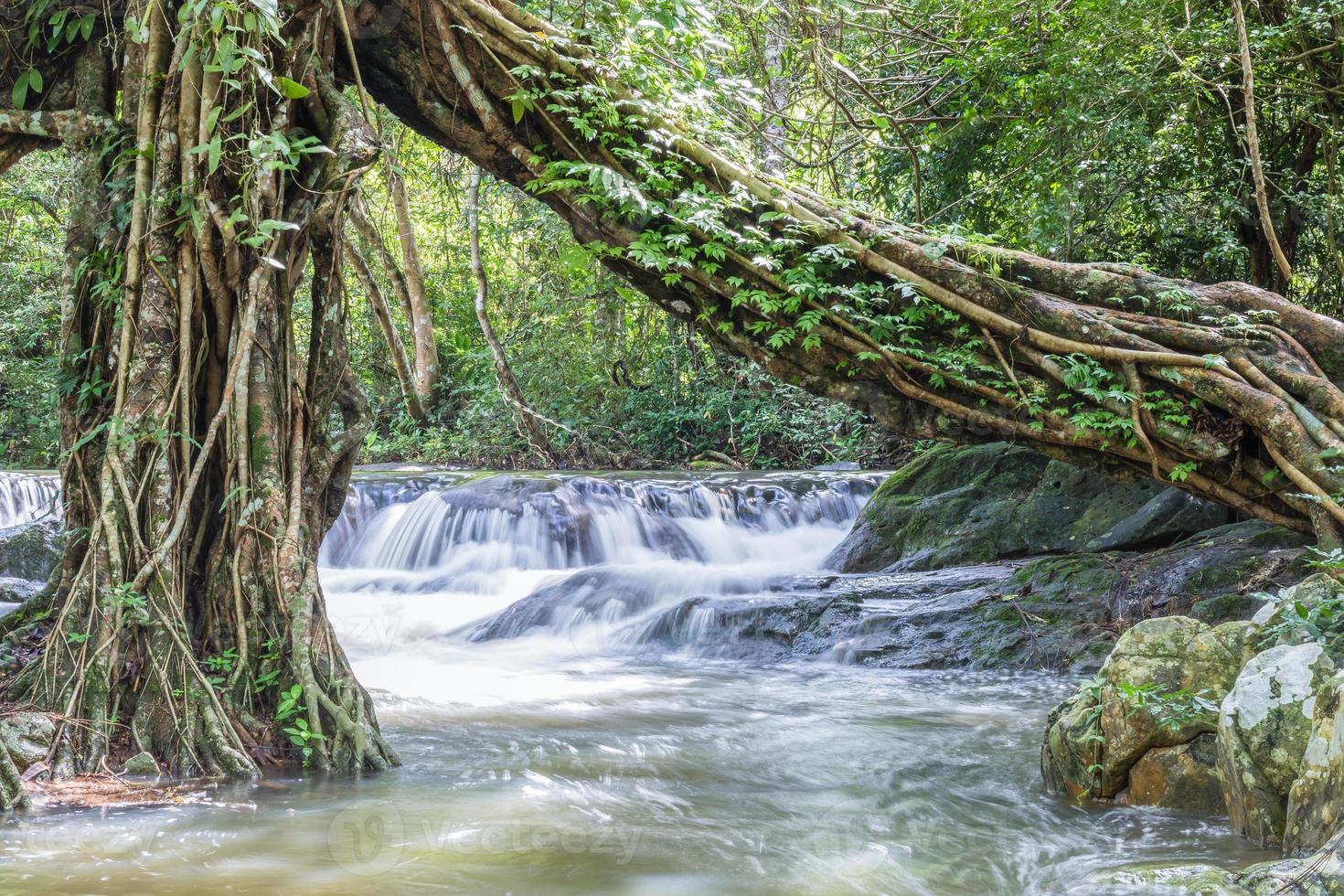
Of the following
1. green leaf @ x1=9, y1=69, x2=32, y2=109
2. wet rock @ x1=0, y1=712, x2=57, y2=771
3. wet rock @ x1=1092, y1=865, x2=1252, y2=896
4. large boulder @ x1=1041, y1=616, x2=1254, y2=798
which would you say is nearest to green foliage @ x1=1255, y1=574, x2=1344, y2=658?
large boulder @ x1=1041, y1=616, x2=1254, y2=798

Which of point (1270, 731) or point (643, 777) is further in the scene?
point (643, 777)

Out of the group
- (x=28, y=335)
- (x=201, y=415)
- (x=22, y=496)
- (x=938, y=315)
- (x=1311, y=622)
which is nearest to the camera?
(x=1311, y=622)

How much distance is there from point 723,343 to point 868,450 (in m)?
8.93

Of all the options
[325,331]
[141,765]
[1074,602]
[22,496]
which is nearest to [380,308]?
[325,331]

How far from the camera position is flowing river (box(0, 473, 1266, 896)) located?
3051 millimetres

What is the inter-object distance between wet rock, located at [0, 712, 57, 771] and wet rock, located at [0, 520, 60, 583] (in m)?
5.09

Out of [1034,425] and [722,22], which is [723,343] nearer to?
[1034,425]

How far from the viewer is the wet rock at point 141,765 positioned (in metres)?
3.58

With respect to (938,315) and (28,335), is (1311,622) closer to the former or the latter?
(938,315)

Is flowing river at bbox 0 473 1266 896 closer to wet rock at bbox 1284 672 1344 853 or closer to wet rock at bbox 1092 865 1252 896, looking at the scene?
wet rock at bbox 1092 865 1252 896

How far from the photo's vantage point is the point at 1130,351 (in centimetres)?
515

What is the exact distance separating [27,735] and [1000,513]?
278 inches

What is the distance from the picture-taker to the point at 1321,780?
8.97ft

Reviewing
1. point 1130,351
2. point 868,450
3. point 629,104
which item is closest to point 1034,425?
point 1130,351
